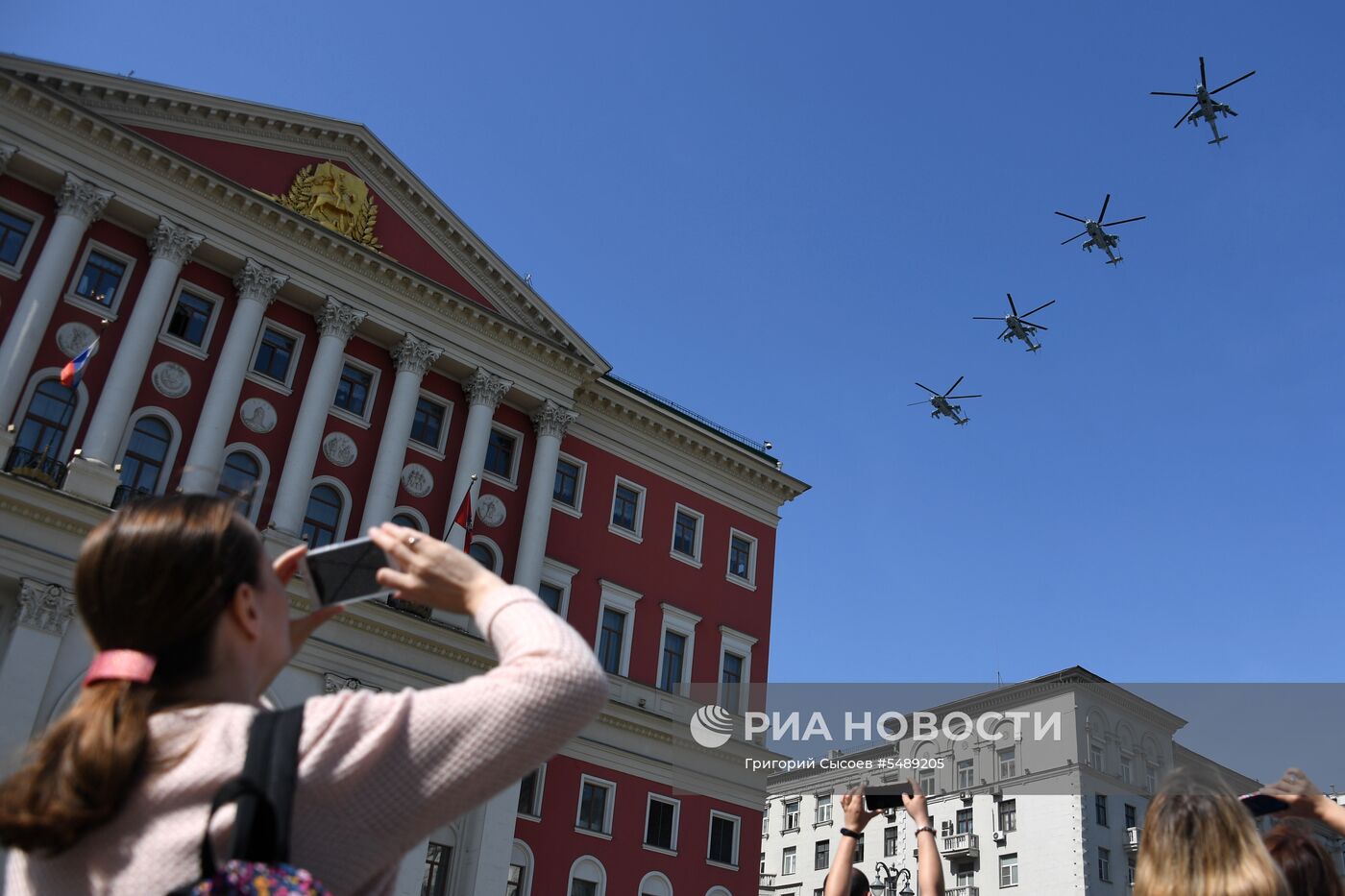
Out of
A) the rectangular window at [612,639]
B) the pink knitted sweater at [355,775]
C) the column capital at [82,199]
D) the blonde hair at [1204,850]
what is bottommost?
the pink knitted sweater at [355,775]

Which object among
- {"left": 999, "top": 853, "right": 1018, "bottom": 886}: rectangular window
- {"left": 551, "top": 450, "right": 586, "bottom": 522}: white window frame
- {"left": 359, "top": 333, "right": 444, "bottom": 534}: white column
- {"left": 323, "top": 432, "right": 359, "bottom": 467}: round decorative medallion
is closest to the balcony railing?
{"left": 323, "top": 432, "right": 359, "bottom": 467}: round decorative medallion

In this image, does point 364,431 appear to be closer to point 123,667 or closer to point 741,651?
point 741,651

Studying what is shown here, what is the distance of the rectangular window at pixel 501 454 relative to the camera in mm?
30422

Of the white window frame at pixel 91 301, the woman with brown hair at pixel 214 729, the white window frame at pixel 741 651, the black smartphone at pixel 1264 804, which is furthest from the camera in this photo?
the white window frame at pixel 741 651

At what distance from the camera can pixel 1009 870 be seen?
53281 millimetres

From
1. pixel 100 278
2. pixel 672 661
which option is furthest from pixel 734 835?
pixel 100 278

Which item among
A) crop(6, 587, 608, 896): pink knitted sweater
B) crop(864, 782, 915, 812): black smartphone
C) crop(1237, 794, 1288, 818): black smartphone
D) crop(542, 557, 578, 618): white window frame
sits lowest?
crop(6, 587, 608, 896): pink knitted sweater

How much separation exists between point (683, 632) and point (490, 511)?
22.0 feet

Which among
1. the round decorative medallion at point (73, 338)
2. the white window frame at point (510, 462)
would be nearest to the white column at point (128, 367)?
the round decorative medallion at point (73, 338)

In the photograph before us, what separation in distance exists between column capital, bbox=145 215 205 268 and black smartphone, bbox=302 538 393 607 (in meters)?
25.4

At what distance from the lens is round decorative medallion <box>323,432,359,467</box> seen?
27188 mm

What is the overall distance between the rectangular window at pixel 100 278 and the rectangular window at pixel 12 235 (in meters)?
1.22

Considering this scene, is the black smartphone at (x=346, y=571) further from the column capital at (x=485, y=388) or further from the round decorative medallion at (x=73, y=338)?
the column capital at (x=485, y=388)

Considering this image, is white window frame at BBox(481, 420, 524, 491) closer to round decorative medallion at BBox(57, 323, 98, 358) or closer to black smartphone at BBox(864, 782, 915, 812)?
round decorative medallion at BBox(57, 323, 98, 358)
